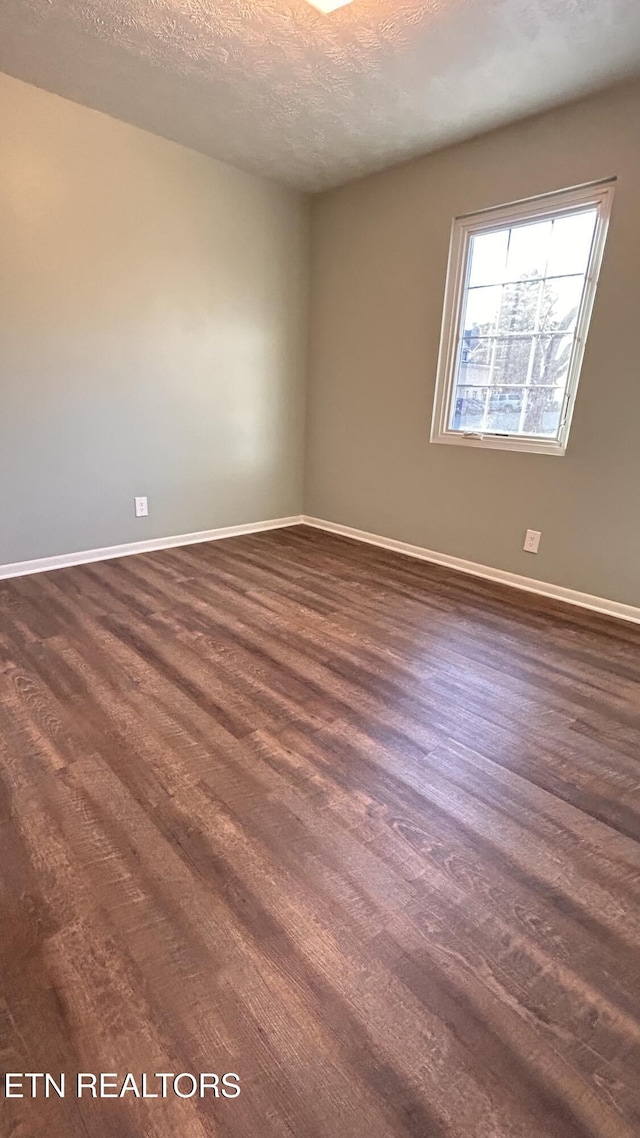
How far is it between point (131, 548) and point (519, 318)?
285 centimetres

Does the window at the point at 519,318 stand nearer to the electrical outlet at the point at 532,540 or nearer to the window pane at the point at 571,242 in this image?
the window pane at the point at 571,242

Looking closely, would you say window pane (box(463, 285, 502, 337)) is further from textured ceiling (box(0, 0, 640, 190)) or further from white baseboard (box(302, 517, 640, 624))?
white baseboard (box(302, 517, 640, 624))

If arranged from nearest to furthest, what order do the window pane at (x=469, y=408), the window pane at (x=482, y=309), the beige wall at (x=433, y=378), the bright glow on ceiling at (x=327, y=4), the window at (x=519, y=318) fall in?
the bright glow on ceiling at (x=327, y=4) → the beige wall at (x=433, y=378) → the window at (x=519, y=318) → the window pane at (x=482, y=309) → the window pane at (x=469, y=408)

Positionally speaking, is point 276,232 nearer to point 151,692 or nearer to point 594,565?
point 594,565

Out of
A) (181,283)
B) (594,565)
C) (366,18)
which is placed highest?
(366,18)

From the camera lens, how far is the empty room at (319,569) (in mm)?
955

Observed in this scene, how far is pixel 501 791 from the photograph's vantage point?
1.55m

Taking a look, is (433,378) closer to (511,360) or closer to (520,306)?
(511,360)

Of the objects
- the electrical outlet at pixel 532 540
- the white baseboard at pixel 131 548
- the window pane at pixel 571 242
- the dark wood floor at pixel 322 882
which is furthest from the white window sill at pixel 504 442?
the white baseboard at pixel 131 548

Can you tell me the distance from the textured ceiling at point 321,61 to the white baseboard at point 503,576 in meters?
2.43

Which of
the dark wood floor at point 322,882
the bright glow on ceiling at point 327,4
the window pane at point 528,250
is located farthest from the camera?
the window pane at point 528,250

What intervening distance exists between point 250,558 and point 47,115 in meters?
2.62

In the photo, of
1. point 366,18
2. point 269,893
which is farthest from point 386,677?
point 366,18

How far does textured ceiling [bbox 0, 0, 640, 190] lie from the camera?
6.55 ft
